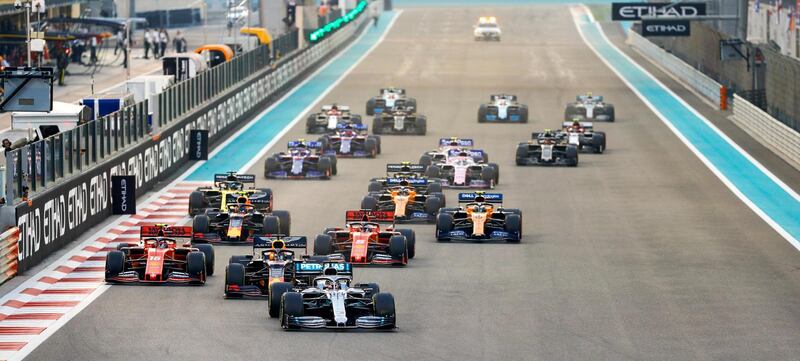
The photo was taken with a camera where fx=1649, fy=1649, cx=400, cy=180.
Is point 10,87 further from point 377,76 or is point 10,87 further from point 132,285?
point 377,76

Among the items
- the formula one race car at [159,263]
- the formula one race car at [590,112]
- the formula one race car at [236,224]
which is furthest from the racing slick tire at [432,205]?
the formula one race car at [590,112]

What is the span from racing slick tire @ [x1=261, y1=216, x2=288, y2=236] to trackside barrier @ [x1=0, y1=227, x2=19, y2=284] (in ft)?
17.2

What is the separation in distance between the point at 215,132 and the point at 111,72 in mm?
27807

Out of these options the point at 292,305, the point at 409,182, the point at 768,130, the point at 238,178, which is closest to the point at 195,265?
the point at 292,305

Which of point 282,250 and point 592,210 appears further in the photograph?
point 592,210

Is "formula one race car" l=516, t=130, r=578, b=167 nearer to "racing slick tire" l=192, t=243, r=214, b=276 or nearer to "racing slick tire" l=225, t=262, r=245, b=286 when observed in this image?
"racing slick tire" l=192, t=243, r=214, b=276

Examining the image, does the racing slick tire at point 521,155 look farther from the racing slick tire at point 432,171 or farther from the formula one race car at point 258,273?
the formula one race car at point 258,273

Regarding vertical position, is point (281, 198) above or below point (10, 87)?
below

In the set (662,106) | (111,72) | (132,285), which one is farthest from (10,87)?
(111,72)

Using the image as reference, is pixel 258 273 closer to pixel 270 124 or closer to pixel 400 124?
pixel 400 124

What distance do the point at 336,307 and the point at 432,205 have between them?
39.1ft

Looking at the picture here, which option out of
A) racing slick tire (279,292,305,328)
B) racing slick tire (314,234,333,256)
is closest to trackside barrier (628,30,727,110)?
racing slick tire (314,234,333,256)

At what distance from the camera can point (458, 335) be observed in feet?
80.2

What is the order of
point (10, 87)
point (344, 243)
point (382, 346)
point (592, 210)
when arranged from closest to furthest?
point (382, 346) < point (344, 243) < point (10, 87) < point (592, 210)
